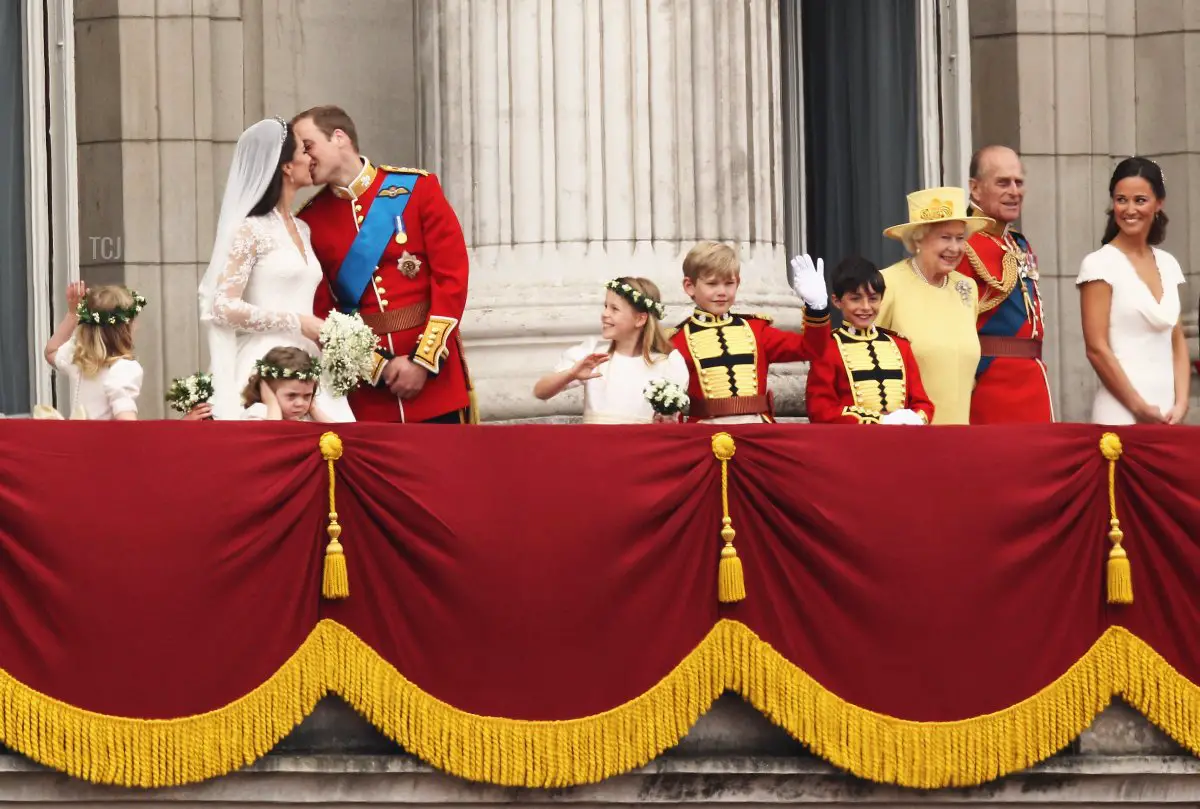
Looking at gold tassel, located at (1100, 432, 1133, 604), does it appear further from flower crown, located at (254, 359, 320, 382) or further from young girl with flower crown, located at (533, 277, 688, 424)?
flower crown, located at (254, 359, 320, 382)

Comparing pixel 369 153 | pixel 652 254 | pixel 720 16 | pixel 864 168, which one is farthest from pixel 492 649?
pixel 864 168

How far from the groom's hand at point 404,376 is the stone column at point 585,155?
1.51m

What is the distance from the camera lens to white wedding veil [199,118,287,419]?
9094 millimetres

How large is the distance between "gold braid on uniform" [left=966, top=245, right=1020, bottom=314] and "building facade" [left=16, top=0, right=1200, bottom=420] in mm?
1092

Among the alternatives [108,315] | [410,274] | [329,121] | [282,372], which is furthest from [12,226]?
[282,372]

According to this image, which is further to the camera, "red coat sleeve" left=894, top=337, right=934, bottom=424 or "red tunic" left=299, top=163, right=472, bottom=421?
"red coat sleeve" left=894, top=337, right=934, bottom=424

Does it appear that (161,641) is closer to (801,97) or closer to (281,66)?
(281,66)

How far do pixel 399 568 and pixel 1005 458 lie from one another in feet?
6.22

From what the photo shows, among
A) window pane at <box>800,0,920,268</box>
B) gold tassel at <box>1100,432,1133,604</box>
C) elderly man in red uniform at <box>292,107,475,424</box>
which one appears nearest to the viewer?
gold tassel at <box>1100,432,1133,604</box>

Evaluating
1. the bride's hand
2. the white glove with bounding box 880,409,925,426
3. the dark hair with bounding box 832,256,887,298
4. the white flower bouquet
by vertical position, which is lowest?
the white glove with bounding box 880,409,925,426

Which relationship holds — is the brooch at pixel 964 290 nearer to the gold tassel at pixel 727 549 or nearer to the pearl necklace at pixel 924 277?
the pearl necklace at pixel 924 277

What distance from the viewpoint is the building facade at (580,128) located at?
1080 centimetres

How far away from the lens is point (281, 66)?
40.6 feet

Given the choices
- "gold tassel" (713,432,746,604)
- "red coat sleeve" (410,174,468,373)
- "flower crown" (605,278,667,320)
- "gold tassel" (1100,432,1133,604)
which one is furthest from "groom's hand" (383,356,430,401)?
"gold tassel" (1100,432,1133,604)
